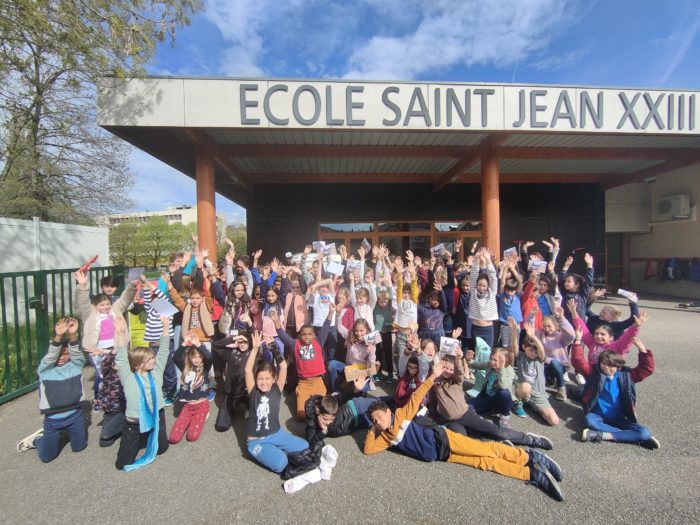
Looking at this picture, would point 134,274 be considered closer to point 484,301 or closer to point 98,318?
point 98,318

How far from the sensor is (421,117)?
7.16m

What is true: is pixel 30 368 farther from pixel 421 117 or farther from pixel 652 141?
pixel 652 141

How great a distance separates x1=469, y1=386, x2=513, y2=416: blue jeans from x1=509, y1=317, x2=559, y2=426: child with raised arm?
0.32m

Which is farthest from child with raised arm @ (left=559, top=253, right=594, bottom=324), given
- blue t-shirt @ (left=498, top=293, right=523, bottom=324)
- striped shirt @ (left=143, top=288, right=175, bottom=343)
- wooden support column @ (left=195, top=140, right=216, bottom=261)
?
wooden support column @ (left=195, top=140, right=216, bottom=261)

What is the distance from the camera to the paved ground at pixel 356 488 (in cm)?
224

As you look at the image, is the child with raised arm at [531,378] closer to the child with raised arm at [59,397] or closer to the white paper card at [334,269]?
the white paper card at [334,269]

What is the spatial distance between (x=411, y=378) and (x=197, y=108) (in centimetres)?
657

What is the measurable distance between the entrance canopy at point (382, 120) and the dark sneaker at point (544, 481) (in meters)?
6.45

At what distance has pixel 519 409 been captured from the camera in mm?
3590

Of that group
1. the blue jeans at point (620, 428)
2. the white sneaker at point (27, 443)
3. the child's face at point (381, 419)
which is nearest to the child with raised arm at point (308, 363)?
the child's face at point (381, 419)

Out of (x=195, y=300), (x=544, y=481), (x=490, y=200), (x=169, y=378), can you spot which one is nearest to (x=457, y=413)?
(x=544, y=481)

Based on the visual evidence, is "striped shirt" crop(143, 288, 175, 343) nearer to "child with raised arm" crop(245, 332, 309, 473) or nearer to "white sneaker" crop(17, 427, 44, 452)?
"white sneaker" crop(17, 427, 44, 452)

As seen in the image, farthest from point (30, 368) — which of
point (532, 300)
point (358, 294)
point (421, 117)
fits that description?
point (421, 117)

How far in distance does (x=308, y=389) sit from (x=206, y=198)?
18.7ft
